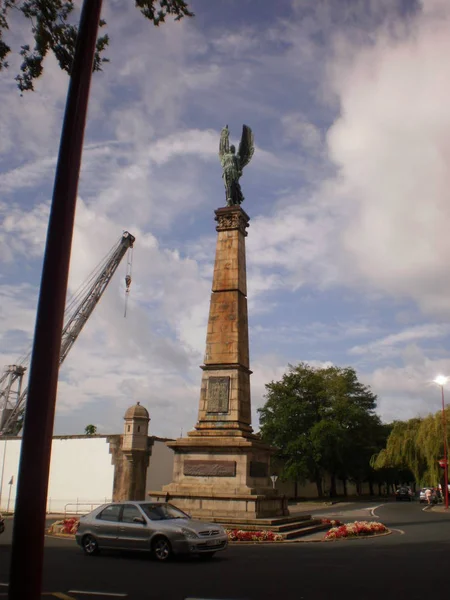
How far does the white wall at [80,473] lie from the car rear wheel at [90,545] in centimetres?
1606

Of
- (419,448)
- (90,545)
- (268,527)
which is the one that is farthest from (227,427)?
(419,448)

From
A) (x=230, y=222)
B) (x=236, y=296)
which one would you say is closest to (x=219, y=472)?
(x=236, y=296)

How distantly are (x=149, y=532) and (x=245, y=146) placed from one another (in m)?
15.7

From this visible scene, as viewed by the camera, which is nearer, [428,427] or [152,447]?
[152,447]

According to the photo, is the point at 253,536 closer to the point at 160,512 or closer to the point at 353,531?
the point at 353,531

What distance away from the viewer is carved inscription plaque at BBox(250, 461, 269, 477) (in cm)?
1786

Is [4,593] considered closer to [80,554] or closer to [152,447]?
[80,554]

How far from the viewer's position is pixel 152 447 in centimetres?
2862

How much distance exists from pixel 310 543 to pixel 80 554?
5.87 metres

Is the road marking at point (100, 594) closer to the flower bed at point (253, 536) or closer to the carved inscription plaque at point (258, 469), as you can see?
the flower bed at point (253, 536)

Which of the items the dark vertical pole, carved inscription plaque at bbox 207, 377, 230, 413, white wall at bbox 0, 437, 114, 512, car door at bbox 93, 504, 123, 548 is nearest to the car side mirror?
car door at bbox 93, 504, 123, 548

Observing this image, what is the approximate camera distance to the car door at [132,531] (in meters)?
11.6

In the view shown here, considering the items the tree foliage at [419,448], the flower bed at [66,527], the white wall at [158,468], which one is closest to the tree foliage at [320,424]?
the tree foliage at [419,448]

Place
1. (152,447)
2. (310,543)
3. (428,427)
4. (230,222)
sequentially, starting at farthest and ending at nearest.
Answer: (428,427), (152,447), (230,222), (310,543)
